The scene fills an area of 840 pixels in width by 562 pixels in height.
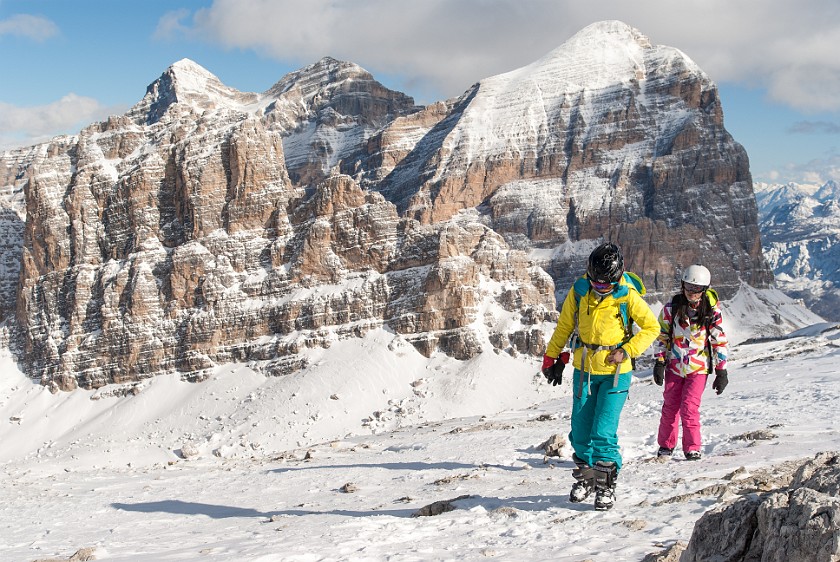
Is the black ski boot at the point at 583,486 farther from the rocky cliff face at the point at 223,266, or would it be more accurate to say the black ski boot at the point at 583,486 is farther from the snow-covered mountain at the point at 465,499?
the rocky cliff face at the point at 223,266

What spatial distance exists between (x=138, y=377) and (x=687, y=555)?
340 feet

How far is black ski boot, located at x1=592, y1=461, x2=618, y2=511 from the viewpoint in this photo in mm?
9914

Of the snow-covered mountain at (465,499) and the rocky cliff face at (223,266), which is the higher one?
the rocky cliff face at (223,266)

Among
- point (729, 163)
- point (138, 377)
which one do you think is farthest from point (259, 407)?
point (729, 163)

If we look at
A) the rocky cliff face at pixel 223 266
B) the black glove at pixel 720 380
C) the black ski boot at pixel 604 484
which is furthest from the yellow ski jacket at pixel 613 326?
the rocky cliff face at pixel 223 266

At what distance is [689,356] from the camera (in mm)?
13797

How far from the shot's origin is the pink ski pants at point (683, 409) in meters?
13.4

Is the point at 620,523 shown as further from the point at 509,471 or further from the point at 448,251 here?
the point at 448,251

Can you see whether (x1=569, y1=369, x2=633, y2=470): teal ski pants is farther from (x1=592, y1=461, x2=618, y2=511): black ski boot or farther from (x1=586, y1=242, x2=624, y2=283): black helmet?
(x1=586, y1=242, x2=624, y2=283): black helmet

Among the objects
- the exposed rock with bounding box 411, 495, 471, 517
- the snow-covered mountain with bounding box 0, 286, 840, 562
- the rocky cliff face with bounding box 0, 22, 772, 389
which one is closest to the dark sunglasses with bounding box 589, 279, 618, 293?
the snow-covered mountain with bounding box 0, 286, 840, 562

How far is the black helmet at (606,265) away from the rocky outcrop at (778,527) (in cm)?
403

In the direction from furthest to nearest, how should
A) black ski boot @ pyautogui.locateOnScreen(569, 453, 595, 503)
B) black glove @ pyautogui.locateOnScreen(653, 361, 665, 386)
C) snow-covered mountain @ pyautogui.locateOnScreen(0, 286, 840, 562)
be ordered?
black glove @ pyautogui.locateOnScreen(653, 361, 665, 386)
black ski boot @ pyautogui.locateOnScreen(569, 453, 595, 503)
snow-covered mountain @ pyautogui.locateOnScreen(0, 286, 840, 562)

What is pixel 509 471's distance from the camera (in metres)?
15.3

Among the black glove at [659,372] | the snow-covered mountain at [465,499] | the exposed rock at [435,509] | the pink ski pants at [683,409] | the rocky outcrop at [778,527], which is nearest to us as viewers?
the rocky outcrop at [778,527]
